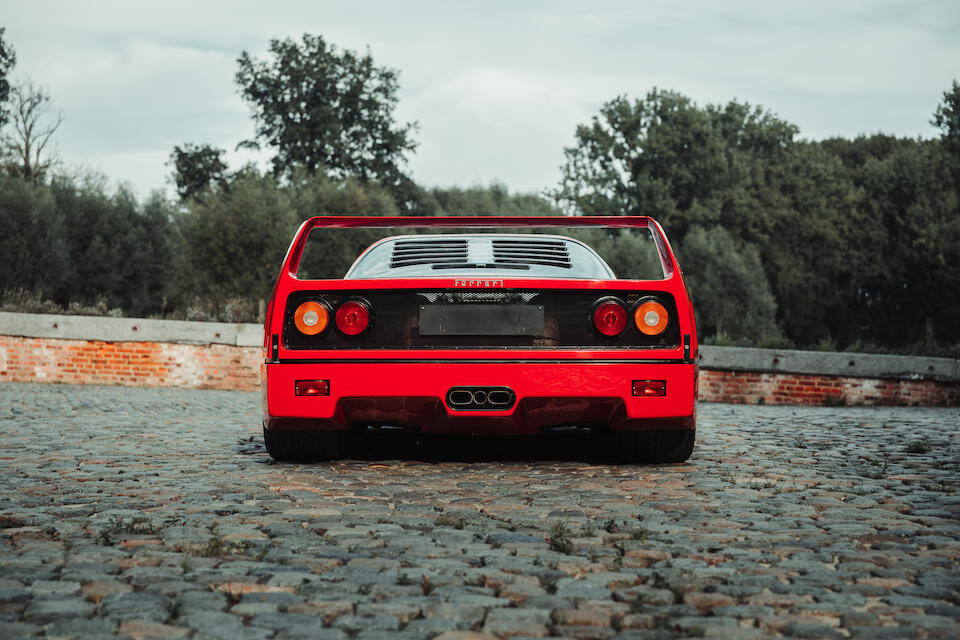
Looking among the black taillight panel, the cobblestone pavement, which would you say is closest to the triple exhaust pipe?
the black taillight panel

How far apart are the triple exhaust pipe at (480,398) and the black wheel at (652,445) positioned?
30.6 inches

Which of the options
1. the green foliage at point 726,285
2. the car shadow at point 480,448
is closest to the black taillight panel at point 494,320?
the car shadow at point 480,448

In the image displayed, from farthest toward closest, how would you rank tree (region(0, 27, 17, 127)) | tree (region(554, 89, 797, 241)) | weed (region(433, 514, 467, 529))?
tree (region(554, 89, 797, 241)), tree (region(0, 27, 17, 127)), weed (region(433, 514, 467, 529))

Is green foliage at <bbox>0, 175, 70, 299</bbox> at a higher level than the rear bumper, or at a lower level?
higher

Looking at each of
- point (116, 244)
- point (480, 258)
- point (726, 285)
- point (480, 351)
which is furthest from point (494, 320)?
point (726, 285)

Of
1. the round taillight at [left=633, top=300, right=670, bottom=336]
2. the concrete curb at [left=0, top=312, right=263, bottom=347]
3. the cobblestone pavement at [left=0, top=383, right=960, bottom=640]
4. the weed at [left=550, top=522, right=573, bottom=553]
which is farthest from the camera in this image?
the concrete curb at [left=0, top=312, right=263, bottom=347]

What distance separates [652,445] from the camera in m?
5.46

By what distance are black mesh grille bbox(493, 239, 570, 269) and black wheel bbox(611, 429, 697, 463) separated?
3.32ft

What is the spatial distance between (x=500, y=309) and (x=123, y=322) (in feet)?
28.6

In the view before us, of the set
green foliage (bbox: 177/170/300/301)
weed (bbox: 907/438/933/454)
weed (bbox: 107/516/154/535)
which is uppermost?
green foliage (bbox: 177/170/300/301)

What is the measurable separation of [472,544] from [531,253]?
2690 millimetres

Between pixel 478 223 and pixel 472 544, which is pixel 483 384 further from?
pixel 472 544

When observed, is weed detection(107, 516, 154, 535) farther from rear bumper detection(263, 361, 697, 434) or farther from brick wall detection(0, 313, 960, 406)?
brick wall detection(0, 313, 960, 406)

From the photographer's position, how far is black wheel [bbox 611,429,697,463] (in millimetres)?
5406
